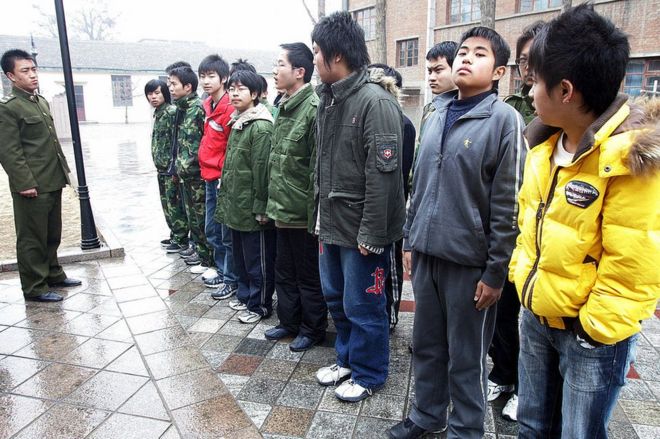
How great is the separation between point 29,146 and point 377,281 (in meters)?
3.39

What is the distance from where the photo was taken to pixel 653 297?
137 cm

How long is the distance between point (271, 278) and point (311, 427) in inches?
59.6

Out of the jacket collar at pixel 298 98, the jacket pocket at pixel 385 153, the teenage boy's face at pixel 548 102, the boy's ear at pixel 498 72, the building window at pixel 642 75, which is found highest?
the building window at pixel 642 75

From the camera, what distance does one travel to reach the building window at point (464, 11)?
19.5 m

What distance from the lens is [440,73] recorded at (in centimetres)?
326

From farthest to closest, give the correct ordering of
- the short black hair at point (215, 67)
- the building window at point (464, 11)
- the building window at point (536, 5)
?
the building window at point (464, 11) < the building window at point (536, 5) < the short black hair at point (215, 67)

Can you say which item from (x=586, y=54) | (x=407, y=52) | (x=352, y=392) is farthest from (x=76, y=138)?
(x=407, y=52)

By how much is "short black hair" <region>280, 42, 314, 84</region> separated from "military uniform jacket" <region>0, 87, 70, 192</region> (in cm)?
243

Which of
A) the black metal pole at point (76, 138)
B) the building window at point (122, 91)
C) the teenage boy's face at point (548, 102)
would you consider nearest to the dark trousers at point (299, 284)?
the teenage boy's face at point (548, 102)

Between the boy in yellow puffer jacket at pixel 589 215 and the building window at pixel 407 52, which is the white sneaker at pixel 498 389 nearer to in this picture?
the boy in yellow puffer jacket at pixel 589 215

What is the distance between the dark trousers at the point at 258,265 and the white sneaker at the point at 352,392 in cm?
126

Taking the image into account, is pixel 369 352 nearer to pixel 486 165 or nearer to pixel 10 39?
pixel 486 165

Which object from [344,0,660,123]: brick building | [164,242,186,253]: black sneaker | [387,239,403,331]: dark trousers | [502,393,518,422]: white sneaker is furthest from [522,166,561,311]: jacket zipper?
[344,0,660,123]: brick building

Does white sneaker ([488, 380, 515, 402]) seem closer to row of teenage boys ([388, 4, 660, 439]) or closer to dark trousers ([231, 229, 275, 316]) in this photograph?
row of teenage boys ([388, 4, 660, 439])
